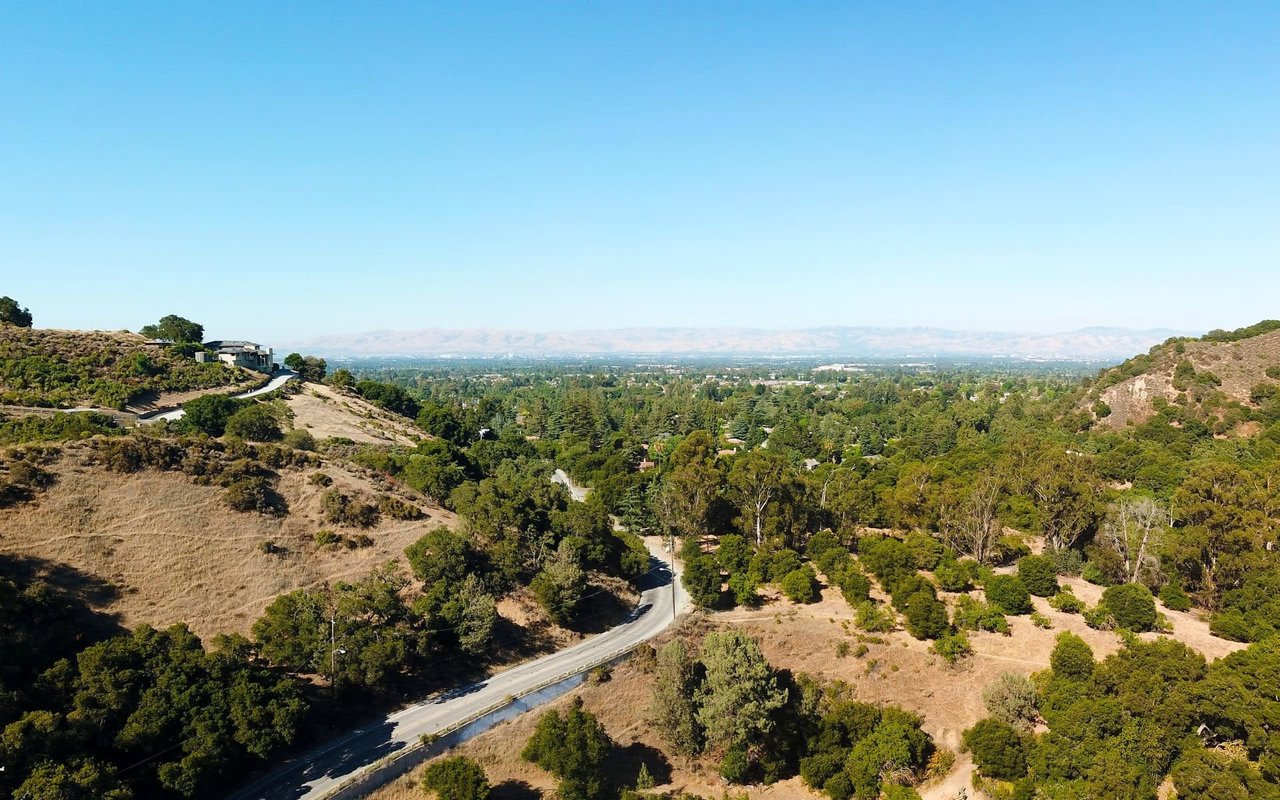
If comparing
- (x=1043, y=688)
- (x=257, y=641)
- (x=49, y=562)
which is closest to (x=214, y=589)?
(x=257, y=641)

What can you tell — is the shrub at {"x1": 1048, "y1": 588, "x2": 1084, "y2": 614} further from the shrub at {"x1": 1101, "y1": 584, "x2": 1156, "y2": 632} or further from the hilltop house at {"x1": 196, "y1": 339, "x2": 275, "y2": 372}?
the hilltop house at {"x1": 196, "y1": 339, "x2": 275, "y2": 372}

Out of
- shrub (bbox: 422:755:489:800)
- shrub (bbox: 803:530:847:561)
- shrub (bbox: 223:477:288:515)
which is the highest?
shrub (bbox: 223:477:288:515)

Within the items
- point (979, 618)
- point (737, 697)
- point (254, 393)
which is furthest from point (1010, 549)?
point (254, 393)

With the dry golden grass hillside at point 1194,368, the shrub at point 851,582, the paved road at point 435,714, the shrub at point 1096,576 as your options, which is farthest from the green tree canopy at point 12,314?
the dry golden grass hillside at point 1194,368

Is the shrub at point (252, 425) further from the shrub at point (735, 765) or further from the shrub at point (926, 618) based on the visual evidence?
the shrub at point (926, 618)

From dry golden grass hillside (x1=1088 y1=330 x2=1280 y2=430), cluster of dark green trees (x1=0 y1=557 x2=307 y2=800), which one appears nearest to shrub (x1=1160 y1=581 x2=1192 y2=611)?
cluster of dark green trees (x1=0 y1=557 x2=307 y2=800)

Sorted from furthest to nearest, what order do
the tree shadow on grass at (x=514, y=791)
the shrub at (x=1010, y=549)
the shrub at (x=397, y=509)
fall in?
the shrub at (x=1010, y=549) → the shrub at (x=397, y=509) → the tree shadow on grass at (x=514, y=791)
